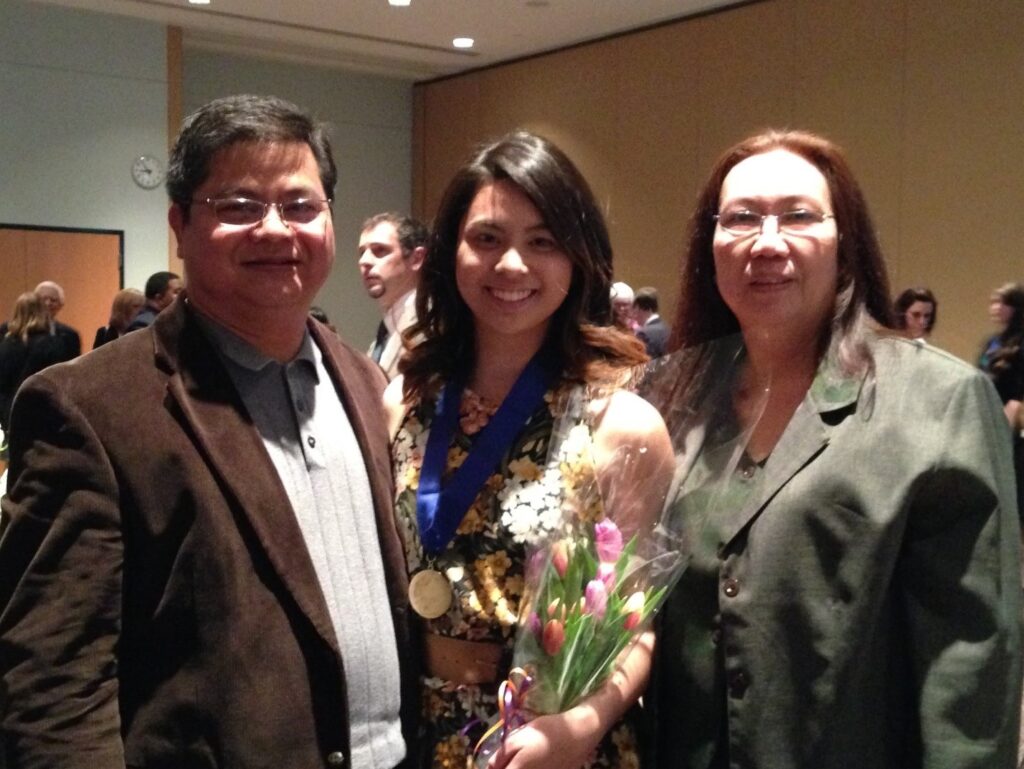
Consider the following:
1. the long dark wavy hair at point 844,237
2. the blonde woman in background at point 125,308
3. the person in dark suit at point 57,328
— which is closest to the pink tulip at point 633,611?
the long dark wavy hair at point 844,237

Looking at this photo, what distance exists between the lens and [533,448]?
1.80 m

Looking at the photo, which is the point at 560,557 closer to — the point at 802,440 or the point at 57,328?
the point at 802,440

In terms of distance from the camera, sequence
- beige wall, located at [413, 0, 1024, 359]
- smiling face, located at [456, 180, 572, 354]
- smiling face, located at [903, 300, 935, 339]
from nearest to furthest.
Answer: smiling face, located at [456, 180, 572, 354] < smiling face, located at [903, 300, 935, 339] < beige wall, located at [413, 0, 1024, 359]

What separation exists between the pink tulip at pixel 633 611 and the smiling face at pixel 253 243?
69 cm

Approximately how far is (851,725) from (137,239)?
9.04 meters

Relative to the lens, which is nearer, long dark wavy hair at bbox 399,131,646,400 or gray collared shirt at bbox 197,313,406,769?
gray collared shirt at bbox 197,313,406,769

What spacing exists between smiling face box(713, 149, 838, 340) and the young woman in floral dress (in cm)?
25

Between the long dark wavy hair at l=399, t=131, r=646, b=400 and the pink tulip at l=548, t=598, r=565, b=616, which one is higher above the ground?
the long dark wavy hair at l=399, t=131, r=646, b=400

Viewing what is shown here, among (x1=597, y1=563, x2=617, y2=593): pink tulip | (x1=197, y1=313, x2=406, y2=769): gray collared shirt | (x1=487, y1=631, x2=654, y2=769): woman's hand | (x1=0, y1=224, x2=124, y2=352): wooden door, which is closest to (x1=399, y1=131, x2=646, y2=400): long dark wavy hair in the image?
(x1=197, y1=313, x2=406, y2=769): gray collared shirt

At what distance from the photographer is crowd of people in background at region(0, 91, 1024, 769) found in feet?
4.68

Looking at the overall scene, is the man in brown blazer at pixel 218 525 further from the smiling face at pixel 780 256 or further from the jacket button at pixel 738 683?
the smiling face at pixel 780 256

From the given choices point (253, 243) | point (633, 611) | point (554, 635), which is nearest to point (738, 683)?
point (633, 611)

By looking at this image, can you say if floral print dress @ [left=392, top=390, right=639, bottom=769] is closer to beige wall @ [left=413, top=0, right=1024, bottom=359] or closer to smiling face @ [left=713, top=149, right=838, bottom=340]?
smiling face @ [left=713, top=149, right=838, bottom=340]

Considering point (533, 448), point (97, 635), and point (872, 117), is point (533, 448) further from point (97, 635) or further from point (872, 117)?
point (872, 117)
